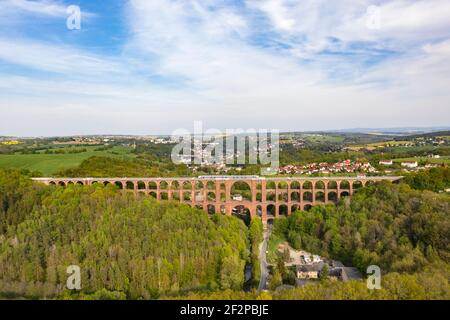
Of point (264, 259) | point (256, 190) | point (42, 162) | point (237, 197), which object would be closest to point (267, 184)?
point (256, 190)


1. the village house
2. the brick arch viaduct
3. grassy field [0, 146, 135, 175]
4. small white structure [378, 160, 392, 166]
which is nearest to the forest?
the village house

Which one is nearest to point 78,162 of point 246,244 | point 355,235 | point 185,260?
point 246,244

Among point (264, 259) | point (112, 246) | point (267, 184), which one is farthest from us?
point (267, 184)

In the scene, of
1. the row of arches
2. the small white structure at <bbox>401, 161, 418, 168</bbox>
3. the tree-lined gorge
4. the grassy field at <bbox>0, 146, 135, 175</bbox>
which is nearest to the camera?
the tree-lined gorge

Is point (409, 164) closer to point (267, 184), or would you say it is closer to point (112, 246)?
point (267, 184)

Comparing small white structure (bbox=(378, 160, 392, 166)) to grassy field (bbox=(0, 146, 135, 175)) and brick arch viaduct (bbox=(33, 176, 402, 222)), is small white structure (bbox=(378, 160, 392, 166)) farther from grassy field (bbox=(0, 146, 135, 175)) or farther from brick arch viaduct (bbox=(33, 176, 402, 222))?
grassy field (bbox=(0, 146, 135, 175))
